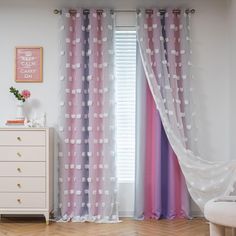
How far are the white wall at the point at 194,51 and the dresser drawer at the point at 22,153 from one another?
500mm

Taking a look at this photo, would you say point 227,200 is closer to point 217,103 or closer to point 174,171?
point 174,171

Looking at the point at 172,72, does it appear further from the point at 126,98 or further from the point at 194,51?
the point at 126,98

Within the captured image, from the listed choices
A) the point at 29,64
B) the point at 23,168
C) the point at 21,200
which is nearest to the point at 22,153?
the point at 23,168

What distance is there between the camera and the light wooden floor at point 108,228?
12.0 feet

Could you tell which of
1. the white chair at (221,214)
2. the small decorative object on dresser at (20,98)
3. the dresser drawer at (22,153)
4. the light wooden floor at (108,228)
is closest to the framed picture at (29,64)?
the small decorative object on dresser at (20,98)

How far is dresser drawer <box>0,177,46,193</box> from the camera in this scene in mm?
3955

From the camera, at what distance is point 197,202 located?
398 cm

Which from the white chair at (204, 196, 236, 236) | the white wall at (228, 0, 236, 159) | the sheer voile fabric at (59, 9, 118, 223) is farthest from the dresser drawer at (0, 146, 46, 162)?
the white wall at (228, 0, 236, 159)

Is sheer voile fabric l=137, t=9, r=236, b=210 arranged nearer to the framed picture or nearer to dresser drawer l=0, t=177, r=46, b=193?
the framed picture

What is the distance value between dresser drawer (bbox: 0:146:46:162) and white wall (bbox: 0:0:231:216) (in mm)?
500

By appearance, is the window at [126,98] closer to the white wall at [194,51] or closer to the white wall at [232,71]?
the white wall at [194,51]

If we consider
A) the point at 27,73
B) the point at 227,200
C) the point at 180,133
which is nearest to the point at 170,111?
the point at 180,133

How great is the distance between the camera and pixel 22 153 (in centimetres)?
397

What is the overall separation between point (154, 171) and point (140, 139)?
1.27 feet
